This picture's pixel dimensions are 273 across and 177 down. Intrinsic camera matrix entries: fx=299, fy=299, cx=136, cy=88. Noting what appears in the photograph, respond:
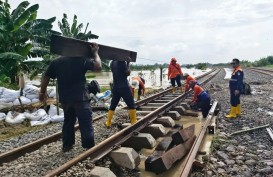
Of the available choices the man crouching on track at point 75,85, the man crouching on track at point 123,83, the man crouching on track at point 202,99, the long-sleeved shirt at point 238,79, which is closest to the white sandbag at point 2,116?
the man crouching on track at point 123,83

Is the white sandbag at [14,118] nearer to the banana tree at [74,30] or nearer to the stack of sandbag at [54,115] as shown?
the stack of sandbag at [54,115]

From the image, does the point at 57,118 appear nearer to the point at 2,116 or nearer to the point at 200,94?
the point at 2,116

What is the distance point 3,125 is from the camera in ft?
28.9

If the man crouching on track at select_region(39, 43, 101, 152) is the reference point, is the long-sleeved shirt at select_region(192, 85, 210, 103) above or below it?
below

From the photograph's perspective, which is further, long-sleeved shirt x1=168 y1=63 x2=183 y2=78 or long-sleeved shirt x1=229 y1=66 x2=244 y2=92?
long-sleeved shirt x1=168 y1=63 x2=183 y2=78

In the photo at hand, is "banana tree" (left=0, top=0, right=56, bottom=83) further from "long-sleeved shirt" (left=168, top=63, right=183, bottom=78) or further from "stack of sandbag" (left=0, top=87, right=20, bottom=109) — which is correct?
"long-sleeved shirt" (left=168, top=63, right=183, bottom=78)

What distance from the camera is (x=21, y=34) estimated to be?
14.9 m

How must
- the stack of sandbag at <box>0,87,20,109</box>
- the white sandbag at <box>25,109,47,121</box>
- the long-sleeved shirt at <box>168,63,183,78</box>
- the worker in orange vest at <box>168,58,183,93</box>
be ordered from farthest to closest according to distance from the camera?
the long-sleeved shirt at <box>168,63,183,78</box>, the worker in orange vest at <box>168,58,183,93</box>, the stack of sandbag at <box>0,87,20,109</box>, the white sandbag at <box>25,109,47,121</box>

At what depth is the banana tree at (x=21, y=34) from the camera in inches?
565

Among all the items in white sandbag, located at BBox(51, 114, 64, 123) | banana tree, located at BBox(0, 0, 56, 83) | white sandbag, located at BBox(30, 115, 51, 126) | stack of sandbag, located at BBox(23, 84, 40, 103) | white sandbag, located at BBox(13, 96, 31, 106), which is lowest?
white sandbag, located at BBox(30, 115, 51, 126)

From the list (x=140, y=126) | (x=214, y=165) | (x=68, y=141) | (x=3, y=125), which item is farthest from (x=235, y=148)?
(x=3, y=125)

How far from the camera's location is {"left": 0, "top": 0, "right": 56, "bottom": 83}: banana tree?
→ 14.4m

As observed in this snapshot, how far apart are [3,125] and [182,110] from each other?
536 centimetres

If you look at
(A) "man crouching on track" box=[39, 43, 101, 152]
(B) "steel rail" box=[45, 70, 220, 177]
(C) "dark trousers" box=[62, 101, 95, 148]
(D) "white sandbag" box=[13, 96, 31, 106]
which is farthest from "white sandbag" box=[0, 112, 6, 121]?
(C) "dark trousers" box=[62, 101, 95, 148]
